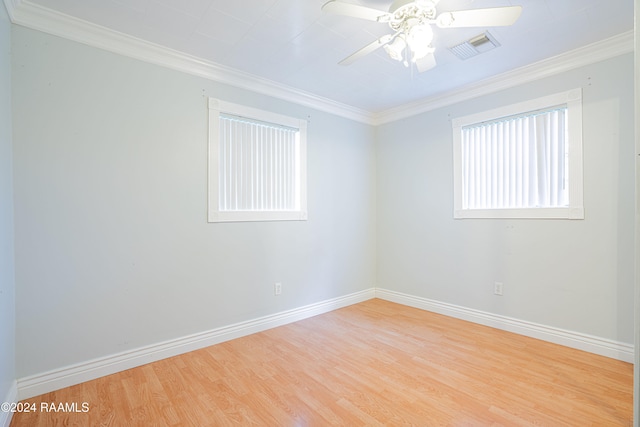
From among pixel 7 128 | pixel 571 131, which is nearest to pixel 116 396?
pixel 7 128

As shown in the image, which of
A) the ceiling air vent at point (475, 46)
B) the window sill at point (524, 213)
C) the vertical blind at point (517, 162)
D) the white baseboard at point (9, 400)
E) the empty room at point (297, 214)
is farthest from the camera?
the vertical blind at point (517, 162)

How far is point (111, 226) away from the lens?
2.26 meters

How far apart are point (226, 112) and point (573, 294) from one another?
3615 mm

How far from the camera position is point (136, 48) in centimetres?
236

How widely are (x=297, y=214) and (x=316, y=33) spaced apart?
181 centimetres

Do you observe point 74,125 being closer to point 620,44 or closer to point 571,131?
point 571,131

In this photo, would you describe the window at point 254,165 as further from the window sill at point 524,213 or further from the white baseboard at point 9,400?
the window sill at point 524,213

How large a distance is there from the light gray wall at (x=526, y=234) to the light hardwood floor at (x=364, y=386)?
16.4 inches

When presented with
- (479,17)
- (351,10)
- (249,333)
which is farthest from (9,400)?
(479,17)

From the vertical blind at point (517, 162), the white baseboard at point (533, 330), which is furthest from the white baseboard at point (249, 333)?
the vertical blind at point (517, 162)

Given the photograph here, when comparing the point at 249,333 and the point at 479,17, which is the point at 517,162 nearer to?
the point at 479,17

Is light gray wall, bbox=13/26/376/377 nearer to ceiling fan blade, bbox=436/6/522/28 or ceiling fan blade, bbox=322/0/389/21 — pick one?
ceiling fan blade, bbox=322/0/389/21

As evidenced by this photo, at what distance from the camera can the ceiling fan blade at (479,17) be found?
1515 millimetres

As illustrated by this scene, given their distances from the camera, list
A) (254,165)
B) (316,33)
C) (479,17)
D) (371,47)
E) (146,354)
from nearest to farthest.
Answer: (479,17), (371,47), (316,33), (146,354), (254,165)
